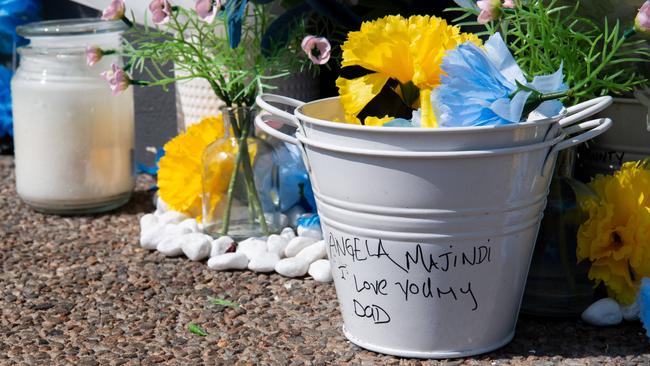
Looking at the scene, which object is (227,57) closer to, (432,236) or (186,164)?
(186,164)

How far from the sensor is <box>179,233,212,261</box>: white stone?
221cm

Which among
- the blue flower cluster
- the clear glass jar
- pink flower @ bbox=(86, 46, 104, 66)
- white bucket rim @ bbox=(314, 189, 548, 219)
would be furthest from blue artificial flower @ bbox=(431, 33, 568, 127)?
the blue flower cluster

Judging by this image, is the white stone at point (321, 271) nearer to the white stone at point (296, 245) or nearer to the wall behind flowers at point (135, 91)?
the white stone at point (296, 245)

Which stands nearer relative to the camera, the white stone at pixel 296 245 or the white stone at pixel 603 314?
the white stone at pixel 603 314

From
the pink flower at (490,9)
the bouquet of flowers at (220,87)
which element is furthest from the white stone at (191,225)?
the pink flower at (490,9)

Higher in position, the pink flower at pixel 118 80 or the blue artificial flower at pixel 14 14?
the pink flower at pixel 118 80

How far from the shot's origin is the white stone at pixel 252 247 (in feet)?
7.19

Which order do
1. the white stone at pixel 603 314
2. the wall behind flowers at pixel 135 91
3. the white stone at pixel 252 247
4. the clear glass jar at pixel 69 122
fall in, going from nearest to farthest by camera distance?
the white stone at pixel 603 314 < the white stone at pixel 252 247 < the clear glass jar at pixel 69 122 < the wall behind flowers at pixel 135 91

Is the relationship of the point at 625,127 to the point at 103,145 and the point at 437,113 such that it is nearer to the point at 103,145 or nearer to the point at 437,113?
the point at 437,113

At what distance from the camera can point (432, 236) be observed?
157 centimetres

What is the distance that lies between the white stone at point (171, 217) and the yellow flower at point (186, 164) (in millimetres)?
23

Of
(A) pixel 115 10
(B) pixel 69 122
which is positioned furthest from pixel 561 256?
(B) pixel 69 122

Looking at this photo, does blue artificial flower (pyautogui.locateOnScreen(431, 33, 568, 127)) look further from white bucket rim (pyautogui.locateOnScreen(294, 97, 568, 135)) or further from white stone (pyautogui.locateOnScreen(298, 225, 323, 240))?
white stone (pyautogui.locateOnScreen(298, 225, 323, 240))

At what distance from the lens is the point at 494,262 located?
63.7 inches
